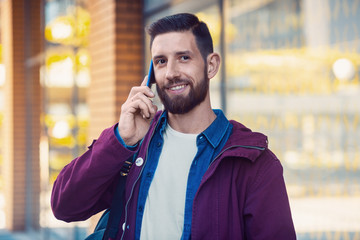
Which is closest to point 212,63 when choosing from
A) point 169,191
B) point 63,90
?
point 169,191

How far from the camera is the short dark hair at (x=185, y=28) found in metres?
2.46

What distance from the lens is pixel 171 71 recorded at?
2406 millimetres

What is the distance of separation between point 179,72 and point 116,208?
665mm

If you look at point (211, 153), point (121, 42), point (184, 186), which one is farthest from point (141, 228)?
point (121, 42)

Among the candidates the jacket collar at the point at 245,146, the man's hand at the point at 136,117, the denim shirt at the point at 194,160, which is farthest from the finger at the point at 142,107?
the jacket collar at the point at 245,146

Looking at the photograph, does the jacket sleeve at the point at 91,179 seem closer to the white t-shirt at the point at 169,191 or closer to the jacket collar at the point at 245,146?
the white t-shirt at the point at 169,191

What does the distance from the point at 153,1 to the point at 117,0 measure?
1.17 ft

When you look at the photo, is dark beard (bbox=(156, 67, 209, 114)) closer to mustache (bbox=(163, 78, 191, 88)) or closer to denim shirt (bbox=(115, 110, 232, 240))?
mustache (bbox=(163, 78, 191, 88))

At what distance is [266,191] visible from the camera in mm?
2178

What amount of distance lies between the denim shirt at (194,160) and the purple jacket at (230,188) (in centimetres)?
4

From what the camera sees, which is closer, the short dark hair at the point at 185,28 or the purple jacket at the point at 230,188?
the purple jacket at the point at 230,188

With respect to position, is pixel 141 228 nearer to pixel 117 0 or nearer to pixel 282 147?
pixel 282 147

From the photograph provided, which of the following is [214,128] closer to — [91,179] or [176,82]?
[176,82]

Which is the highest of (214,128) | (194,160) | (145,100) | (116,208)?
(145,100)
